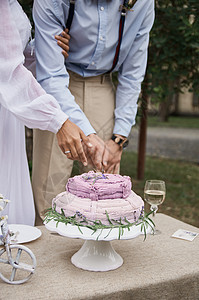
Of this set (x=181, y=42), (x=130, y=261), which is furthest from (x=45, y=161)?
(x=181, y=42)

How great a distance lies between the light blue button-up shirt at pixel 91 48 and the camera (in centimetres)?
191

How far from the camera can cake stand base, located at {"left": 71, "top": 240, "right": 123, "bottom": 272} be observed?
1.32 m

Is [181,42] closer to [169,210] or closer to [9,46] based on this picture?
[169,210]

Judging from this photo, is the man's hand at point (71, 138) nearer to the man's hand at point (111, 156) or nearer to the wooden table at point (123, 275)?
the man's hand at point (111, 156)

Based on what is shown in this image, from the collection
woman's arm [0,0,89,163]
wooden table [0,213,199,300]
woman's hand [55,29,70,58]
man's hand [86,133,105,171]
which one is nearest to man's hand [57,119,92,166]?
woman's arm [0,0,89,163]

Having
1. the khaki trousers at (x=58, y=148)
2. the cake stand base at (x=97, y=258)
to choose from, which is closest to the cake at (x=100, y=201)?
the cake stand base at (x=97, y=258)

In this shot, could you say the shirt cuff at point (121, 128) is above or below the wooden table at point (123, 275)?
above

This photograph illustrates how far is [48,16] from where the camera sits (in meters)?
1.92

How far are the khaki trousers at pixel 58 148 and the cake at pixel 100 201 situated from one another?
0.77 m

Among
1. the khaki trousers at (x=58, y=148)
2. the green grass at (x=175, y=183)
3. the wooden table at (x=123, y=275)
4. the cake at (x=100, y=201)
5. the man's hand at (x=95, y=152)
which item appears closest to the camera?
the wooden table at (x=123, y=275)

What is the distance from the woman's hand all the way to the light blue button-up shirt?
0.02 meters

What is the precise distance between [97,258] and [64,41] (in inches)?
44.0

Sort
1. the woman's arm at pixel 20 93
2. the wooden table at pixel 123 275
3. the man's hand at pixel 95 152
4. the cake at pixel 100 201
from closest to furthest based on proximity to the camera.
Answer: the wooden table at pixel 123 275, the cake at pixel 100 201, the woman's arm at pixel 20 93, the man's hand at pixel 95 152

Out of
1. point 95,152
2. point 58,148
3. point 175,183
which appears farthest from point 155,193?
point 175,183
